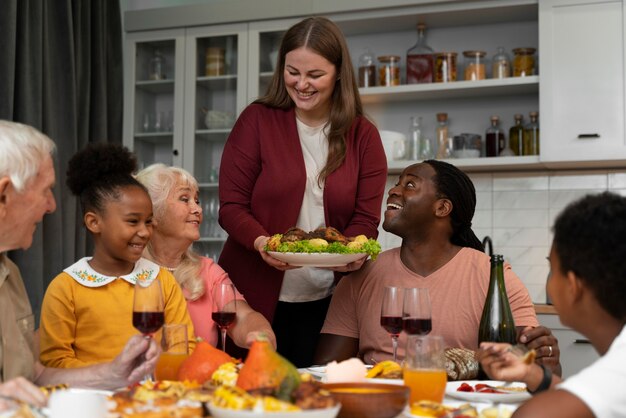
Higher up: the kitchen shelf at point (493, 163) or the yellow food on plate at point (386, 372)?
the kitchen shelf at point (493, 163)

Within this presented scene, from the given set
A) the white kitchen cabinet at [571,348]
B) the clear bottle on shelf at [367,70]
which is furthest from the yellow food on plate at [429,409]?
the clear bottle on shelf at [367,70]

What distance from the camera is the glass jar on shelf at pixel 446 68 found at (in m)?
4.07

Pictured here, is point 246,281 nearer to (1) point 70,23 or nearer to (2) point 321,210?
(2) point 321,210

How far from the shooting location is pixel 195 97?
176 inches

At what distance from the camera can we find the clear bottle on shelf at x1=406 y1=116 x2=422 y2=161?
412 cm

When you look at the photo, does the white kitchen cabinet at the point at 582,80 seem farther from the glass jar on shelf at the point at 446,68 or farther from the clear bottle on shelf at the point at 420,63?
the clear bottle on shelf at the point at 420,63

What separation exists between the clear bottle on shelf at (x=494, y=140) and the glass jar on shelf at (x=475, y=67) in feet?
0.77

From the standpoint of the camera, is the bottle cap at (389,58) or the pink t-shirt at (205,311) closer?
the pink t-shirt at (205,311)

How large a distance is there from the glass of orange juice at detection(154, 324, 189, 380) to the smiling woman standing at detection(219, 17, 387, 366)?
92cm

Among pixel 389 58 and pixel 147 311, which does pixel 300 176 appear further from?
pixel 389 58

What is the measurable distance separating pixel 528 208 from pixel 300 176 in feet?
6.64

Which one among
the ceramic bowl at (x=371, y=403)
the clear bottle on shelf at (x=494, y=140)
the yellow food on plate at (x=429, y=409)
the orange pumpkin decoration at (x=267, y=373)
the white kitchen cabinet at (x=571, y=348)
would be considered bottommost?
the white kitchen cabinet at (x=571, y=348)

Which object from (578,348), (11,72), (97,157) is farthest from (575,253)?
(11,72)

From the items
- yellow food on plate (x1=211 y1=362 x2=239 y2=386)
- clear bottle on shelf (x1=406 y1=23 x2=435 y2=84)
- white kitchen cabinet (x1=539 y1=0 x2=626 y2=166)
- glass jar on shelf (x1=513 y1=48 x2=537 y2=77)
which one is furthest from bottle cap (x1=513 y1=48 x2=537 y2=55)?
yellow food on plate (x1=211 y1=362 x2=239 y2=386)
